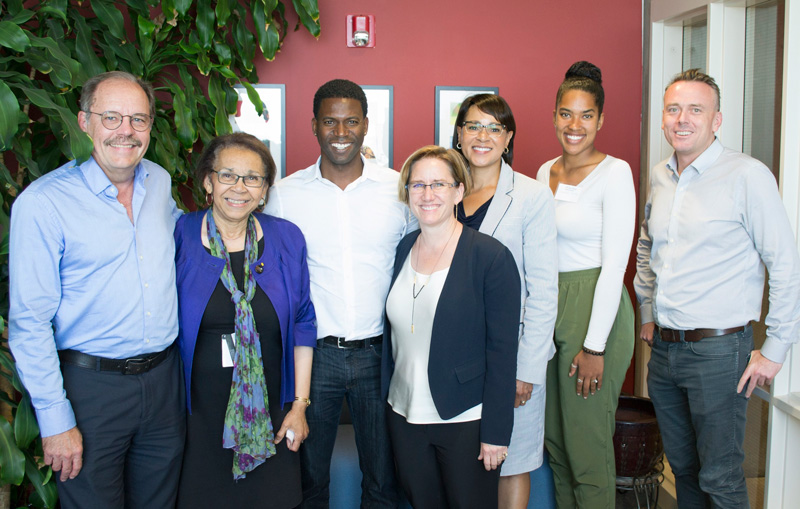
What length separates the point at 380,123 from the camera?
12.5 ft

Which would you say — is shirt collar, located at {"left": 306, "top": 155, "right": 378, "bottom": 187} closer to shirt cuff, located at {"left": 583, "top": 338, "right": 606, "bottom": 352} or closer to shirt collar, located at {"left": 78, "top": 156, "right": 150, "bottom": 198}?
shirt collar, located at {"left": 78, "top": 156, "right": 150, "bottom": 198}

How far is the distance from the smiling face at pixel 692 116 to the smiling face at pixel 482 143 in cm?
61

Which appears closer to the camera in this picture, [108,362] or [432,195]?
[108,362]

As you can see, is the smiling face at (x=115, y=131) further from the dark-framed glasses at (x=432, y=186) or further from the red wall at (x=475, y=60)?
the red wall at (x=475, y=60)

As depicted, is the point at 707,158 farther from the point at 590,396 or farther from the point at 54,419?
the point at 54,419

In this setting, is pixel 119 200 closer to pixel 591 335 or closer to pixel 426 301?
pixel 426 301

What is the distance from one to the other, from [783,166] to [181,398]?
7.68 feet

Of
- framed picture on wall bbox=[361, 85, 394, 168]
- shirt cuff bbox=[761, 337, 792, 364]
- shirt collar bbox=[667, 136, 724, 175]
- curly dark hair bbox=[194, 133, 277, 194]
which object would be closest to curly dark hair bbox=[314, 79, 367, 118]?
curly dark hair bbox=[194, 133, 277, 194]

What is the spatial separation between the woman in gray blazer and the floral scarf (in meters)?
0.82

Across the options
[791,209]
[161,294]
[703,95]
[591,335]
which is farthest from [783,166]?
[161,294]

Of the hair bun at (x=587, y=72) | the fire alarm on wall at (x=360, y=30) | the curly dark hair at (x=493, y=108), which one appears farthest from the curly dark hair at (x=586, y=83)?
the fire alarm on wall at (x=360, y=30)

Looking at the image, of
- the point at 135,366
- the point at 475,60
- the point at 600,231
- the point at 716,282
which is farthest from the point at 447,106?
the point at 135,366

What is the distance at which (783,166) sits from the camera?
2453 millimetres

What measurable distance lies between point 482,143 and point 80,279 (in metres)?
1.35
